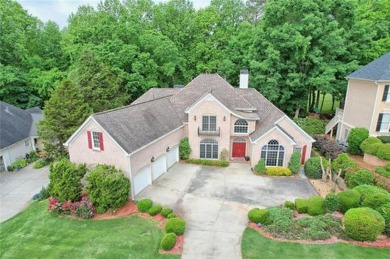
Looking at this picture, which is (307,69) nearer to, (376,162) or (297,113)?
(297,113)

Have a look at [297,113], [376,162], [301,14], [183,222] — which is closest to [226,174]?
[183,222]

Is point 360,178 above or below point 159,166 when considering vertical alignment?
above

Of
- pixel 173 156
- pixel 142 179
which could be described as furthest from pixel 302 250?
pixel 173 156

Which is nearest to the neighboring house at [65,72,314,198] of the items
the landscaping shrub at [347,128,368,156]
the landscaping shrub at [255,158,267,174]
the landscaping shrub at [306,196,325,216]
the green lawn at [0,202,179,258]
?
the landscaping shrub at [255,158,267,174]

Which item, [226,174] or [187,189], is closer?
[187,189]

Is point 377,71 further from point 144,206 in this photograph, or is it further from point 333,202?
point 144,206
